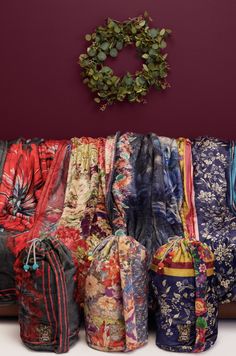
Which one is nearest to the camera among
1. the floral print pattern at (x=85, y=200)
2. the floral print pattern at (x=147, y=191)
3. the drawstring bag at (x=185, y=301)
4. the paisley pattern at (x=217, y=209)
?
the drawstring bag at (x=185, y=301)

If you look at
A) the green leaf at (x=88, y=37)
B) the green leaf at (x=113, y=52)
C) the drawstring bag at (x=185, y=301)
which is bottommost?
the drawstring bag at (x=185, y=301)

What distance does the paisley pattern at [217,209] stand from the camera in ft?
9.30

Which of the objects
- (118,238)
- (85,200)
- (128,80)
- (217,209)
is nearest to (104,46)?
(128,80)

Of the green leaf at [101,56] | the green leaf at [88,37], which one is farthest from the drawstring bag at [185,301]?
the green leaf at [88,37]

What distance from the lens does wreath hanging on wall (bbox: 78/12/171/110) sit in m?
3.78

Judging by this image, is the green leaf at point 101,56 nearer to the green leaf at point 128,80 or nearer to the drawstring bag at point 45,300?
the green leaf at point 128,80

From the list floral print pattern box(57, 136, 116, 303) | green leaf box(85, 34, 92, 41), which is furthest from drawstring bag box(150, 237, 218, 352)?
green leaf box(85, 34, 92, 41)

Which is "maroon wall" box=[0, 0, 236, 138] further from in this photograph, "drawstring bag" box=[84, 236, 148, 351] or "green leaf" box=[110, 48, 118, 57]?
"drawstring bag" box=[84, 236, 148, 351]

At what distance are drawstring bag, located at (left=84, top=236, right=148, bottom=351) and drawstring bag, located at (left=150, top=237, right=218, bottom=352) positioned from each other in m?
0.10

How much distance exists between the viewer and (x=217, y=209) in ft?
10.6

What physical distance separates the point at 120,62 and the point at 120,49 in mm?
82

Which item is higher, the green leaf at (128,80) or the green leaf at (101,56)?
the green leaf at (101,56)

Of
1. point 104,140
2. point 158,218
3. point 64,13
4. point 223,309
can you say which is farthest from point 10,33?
point 223,309

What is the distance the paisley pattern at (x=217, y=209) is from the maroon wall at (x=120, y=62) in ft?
1.51
